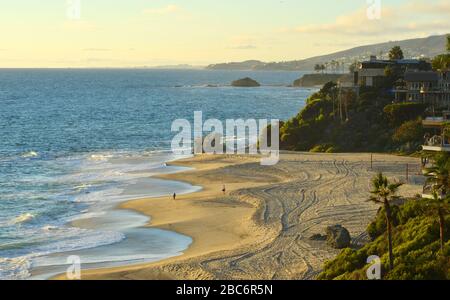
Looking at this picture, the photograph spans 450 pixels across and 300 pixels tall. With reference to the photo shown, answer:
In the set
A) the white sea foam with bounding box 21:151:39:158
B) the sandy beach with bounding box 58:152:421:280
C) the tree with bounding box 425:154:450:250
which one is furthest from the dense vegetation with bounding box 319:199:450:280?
the white sea foam with bounding box 21:151:39:158

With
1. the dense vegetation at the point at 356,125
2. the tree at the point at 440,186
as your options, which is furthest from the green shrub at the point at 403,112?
the tree at the point at 440,186

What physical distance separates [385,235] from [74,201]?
29.1m

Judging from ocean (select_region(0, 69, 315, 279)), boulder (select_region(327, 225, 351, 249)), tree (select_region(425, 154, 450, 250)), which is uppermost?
tree (select_region(425, 154, 450, 250))

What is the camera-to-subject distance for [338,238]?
39.2 meters

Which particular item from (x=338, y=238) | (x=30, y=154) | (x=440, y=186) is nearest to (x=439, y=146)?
(x=338, y=238)

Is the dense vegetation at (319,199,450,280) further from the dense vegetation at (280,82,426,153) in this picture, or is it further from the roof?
the roof

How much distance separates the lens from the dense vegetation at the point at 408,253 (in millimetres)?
26333

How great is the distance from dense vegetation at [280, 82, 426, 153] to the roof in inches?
153

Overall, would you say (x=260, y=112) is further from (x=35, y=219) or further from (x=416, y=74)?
(x=35, y=219)

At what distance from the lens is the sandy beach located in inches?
1441

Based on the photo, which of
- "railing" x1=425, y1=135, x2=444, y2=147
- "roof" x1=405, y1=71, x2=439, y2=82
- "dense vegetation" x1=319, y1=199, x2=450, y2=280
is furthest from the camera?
"roof" x1=405, y1=71, x2=439, y2=82

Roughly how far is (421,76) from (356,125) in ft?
38.5

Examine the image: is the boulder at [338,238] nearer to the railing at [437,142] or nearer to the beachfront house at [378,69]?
the railing at [437,142]
